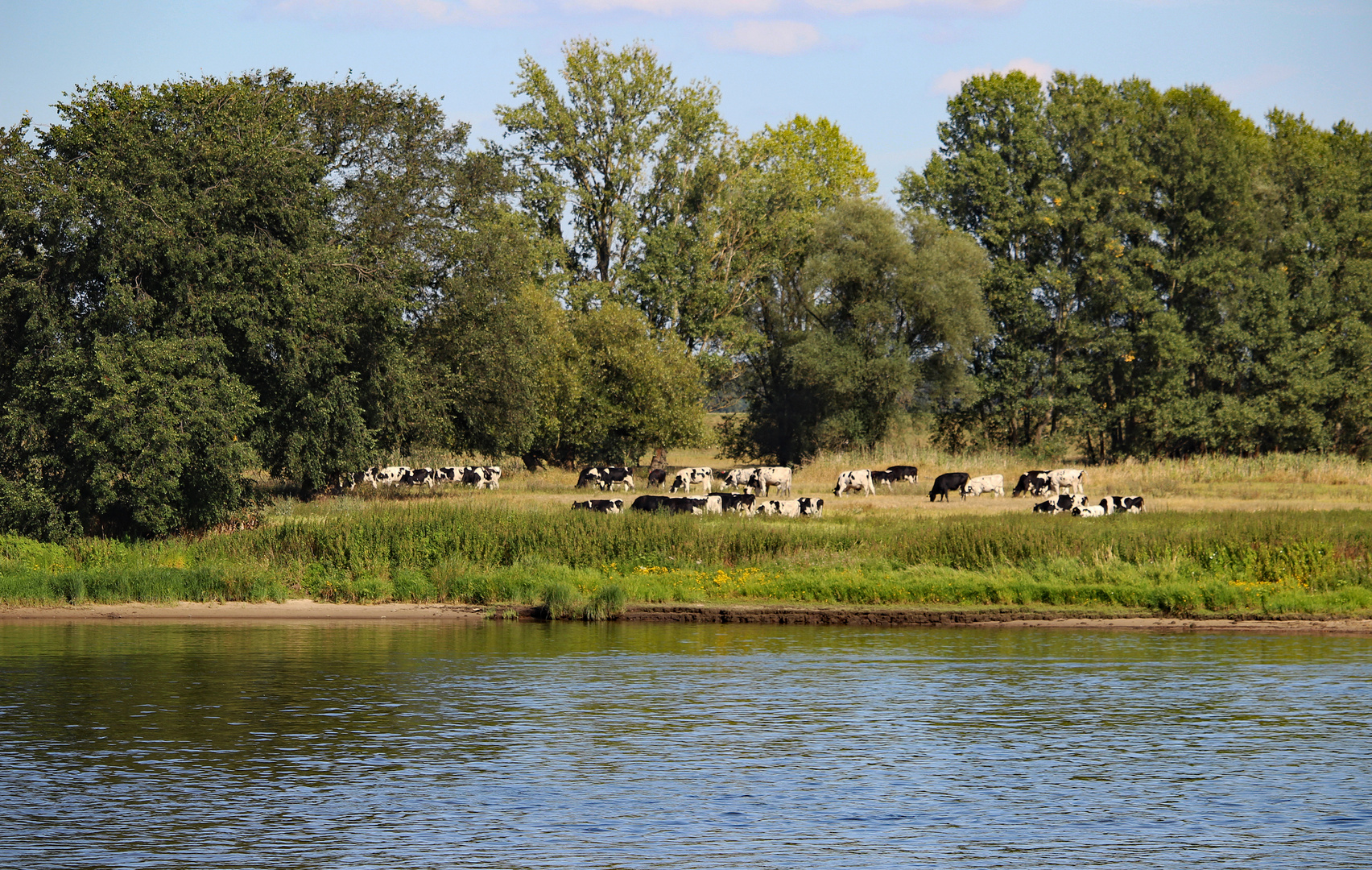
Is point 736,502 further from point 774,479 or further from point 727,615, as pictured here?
point 727,615

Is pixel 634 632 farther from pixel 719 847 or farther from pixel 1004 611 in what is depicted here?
pixel 719 847

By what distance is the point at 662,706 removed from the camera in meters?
19.6

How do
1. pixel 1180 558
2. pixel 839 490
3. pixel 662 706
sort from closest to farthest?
pixel 662 706 → pixel 1180 558 → pixel 839 490

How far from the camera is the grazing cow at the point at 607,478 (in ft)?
196

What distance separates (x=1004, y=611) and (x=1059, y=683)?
792cm

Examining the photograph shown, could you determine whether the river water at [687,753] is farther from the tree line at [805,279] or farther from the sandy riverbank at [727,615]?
the tree line at [805,279]

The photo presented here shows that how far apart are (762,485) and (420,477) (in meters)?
17.6

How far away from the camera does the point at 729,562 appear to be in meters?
33.6

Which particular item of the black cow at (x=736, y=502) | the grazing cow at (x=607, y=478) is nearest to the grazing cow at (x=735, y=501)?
the black cow at (x=736, y=502)

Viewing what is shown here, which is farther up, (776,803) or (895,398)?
(895,398)

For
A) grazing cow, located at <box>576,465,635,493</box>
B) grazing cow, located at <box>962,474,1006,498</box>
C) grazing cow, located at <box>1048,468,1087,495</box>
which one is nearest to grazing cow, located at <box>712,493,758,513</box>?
grazing cow, located at <box>962,474,1006,498</box>

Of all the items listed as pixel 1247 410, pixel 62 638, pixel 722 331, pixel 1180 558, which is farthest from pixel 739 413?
pixel 62 638

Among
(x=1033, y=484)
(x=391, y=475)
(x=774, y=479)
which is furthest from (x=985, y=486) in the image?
(x=391, y=475)

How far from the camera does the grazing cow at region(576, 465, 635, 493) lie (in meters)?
59.7
